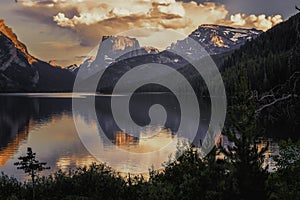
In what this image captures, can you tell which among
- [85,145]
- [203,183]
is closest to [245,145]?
[203,183]

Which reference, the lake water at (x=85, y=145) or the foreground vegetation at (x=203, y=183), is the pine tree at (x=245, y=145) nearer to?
the foreground vegetation at (x=203, y=183)

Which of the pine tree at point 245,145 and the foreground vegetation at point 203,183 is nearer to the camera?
the pine tree at point 245,145

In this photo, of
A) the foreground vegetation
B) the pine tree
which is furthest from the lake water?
the pine tree

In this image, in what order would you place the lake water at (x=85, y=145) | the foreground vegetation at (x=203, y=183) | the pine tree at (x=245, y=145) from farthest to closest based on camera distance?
the lake water at (x=85, y=145), the foreground vegetation at (x=203, y=183), the pine tree at (x=245, y=145)

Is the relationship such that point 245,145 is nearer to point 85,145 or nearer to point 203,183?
point 203,183

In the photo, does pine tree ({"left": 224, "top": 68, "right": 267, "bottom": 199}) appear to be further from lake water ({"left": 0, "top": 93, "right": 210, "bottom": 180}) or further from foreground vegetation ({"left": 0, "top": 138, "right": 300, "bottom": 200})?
lake water ({"left": 0, "top": 93, "right": 210, "bottom": 180})

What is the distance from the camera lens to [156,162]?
162 ft

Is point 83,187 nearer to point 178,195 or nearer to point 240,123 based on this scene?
point 178,195

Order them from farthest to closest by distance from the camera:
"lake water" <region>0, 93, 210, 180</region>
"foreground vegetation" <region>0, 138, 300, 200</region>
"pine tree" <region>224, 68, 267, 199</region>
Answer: "lake water" <region>0, 93, 210, 180</region>, "foreground vegetation" <region>0, 138, 300, 200</region>, "pine tree" <region>224, 68, 267, 199</region>

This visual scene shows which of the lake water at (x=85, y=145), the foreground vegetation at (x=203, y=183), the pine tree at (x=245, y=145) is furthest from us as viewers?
the lake water at (x=85, y=145)

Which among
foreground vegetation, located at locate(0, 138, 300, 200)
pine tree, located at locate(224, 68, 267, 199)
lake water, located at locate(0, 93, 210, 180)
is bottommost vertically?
lake water, located at locate(0, 93, 210, 180)

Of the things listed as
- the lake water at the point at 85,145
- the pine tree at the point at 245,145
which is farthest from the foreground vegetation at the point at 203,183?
the lake water at the point at 85,145

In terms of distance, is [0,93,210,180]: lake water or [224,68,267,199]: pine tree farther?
[0,93,210,180]: lake water

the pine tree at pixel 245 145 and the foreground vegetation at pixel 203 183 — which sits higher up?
the pine tree at pixel 245 145
